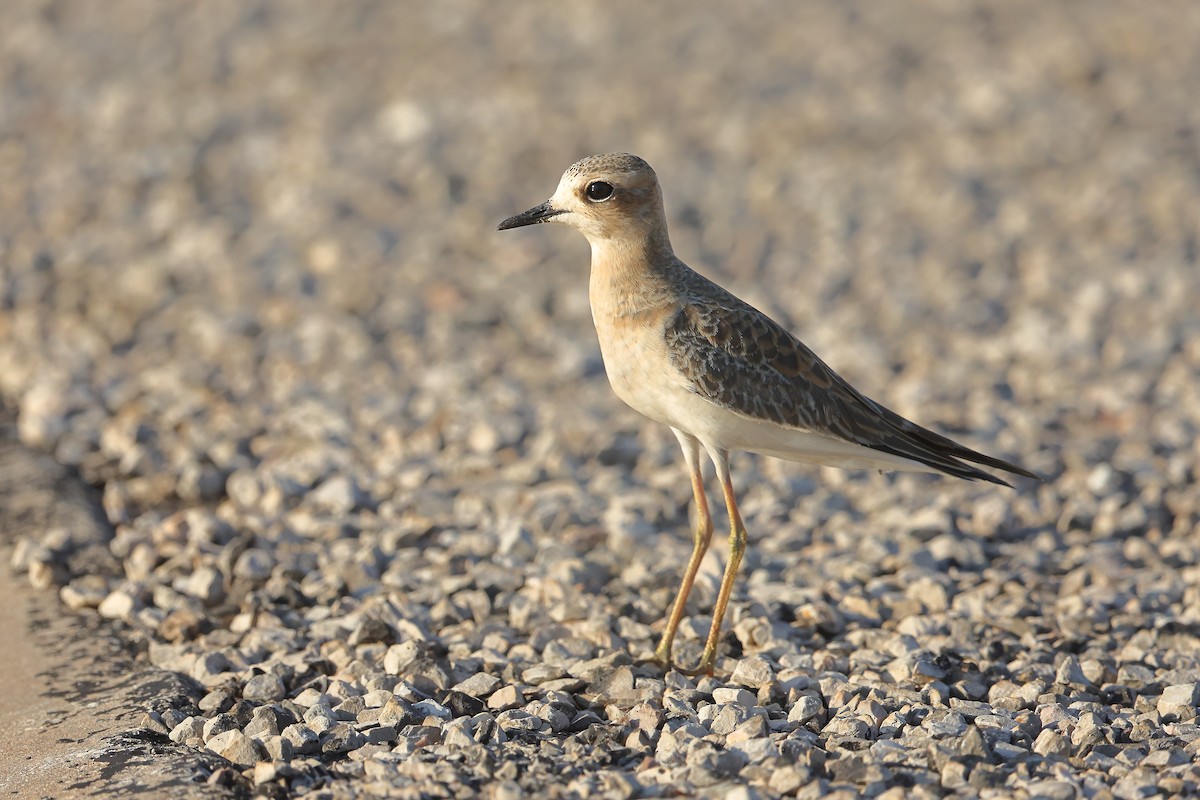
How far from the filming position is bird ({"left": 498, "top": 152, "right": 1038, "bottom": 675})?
621 centimetres

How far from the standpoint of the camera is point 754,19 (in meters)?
16.5

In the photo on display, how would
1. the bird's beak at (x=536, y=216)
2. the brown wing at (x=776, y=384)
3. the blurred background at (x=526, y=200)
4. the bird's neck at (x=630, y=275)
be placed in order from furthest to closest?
the blurred background at (x=526, y=200) < the bird's beak at (x=536, y=216) < the bird's neck at (x=630, y=275) < the brown wing at (x=776, y=384)

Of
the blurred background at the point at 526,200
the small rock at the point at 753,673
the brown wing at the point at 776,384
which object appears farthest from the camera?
the blurred background at the point at 526,200

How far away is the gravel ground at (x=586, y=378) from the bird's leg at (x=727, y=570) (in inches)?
6.7

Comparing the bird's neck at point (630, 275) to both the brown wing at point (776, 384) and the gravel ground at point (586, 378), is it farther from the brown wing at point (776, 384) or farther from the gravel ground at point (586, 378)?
the gravel ground at point (586, 378)

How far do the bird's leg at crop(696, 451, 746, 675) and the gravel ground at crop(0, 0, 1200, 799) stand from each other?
0.17m

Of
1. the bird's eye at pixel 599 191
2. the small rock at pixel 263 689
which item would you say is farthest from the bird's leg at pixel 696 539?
the small rock at pixel 263 689

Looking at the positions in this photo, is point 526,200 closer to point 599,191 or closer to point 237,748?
point 599,191

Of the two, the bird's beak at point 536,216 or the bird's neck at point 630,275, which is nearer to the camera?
the bird's neck at point 630,275

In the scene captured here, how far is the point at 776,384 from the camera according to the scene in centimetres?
636

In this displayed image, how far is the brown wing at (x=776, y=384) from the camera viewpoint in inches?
244

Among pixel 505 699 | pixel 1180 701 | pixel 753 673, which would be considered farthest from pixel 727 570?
pixel 1180 701

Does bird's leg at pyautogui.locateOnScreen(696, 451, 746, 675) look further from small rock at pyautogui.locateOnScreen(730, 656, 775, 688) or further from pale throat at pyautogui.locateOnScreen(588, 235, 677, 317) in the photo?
pale throat at pyautogui.locateOnScreen(588, 235, 677, 317)

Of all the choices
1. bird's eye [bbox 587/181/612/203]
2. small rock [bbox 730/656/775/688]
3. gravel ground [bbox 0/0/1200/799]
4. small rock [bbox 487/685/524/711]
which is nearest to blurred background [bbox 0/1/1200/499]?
gravel ground [bbox 0/0/1200/799]
